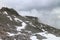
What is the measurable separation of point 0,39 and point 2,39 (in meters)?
1.82

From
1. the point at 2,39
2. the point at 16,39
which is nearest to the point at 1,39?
the point at 2,39

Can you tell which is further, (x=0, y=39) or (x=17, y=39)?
(x=17, y=39)

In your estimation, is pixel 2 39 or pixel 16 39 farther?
pixel 16 39

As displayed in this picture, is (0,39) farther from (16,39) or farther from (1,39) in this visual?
(16,39)

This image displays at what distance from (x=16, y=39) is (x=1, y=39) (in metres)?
11.1

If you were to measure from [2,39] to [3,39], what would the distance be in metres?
0.50

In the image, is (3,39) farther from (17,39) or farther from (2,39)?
(17,39)

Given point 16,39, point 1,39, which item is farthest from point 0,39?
point 16,39

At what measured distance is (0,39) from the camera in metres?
94.4

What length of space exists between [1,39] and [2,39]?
2.54 ft

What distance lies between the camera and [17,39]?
105250 millimetres

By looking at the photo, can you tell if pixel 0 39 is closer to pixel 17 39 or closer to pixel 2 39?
pixel 2 39

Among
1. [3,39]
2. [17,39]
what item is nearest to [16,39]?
[17,39]

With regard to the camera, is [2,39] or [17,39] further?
[17,39]
